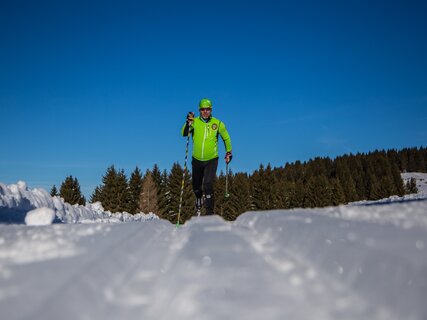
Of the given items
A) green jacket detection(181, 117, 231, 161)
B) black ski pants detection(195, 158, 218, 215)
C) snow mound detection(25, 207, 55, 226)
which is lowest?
snow mound detection(25, 207, 55, 226)

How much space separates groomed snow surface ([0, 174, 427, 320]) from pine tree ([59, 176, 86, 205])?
6143cm

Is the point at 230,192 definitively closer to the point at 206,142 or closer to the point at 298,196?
the point at 298,196

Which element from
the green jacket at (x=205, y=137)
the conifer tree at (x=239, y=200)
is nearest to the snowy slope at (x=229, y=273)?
the green jacket at (x=205, y=137)

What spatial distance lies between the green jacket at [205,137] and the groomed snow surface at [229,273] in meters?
6.07

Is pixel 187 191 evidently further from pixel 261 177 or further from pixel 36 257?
pixel 36 257

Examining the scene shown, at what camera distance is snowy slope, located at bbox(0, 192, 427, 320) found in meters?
1.38

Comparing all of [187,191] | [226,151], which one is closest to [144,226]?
[226,151]

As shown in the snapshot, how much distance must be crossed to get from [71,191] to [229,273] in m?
63.9

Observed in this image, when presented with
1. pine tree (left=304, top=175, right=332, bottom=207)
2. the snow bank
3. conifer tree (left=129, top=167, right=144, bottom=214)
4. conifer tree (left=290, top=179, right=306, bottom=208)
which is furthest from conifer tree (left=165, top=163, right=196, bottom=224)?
the snow bank

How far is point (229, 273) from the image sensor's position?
1.76 m

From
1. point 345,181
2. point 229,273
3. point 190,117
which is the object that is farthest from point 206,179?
point 345,181

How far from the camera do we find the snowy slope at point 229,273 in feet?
4.54

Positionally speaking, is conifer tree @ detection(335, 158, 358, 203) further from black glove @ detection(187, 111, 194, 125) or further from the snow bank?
the snow bank

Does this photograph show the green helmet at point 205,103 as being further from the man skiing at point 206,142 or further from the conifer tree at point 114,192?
the conifer tree at point 114,192
